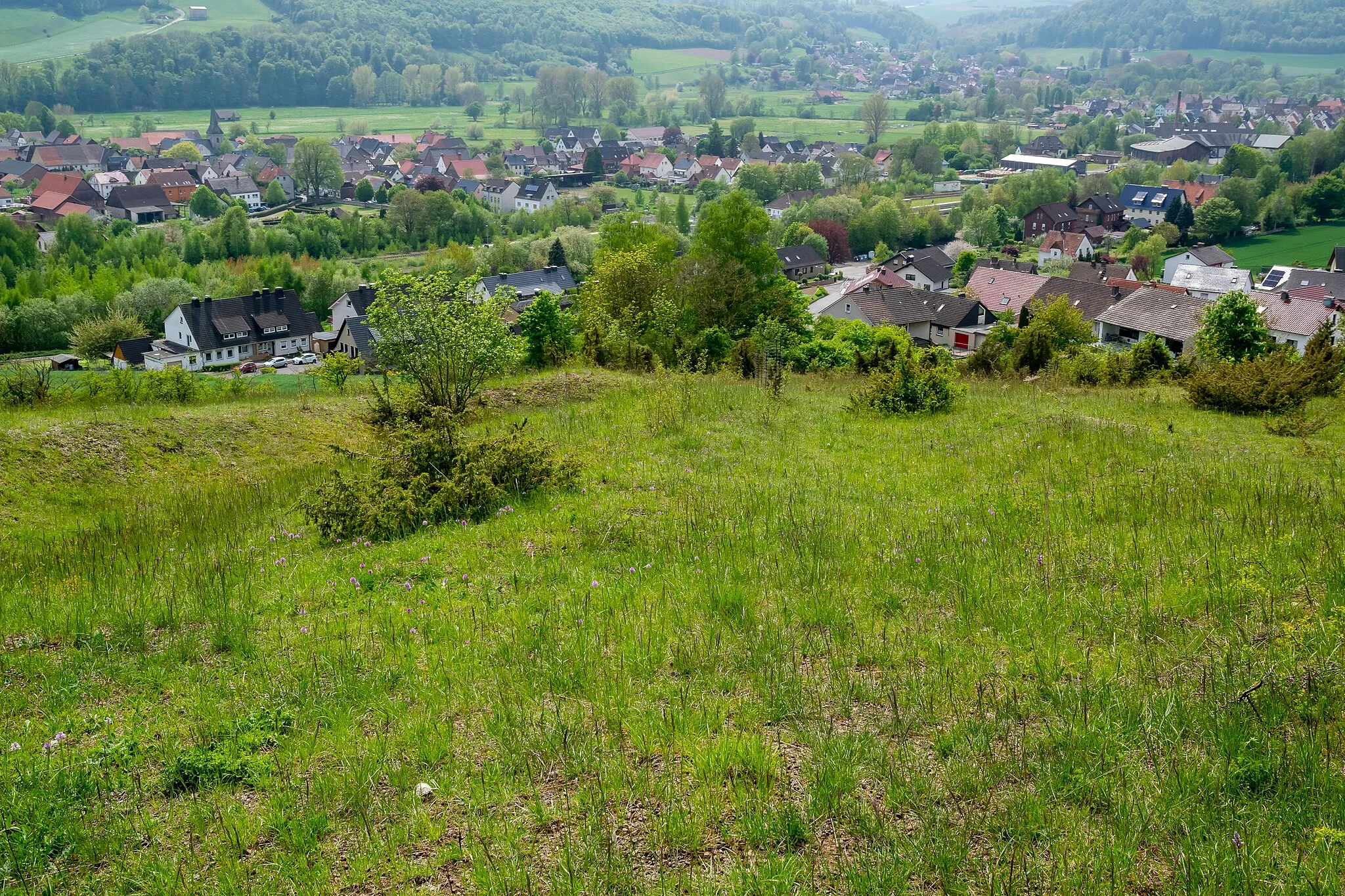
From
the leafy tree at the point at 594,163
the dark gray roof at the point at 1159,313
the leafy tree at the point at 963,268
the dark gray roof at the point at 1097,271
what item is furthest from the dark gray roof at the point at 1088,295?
the leafy tree at the point at 594,163

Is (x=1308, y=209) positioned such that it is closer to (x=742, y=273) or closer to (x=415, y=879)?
(x=742, y=273)

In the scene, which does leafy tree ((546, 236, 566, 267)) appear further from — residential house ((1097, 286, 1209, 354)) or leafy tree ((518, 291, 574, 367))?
residential house ((1097, 286, 1209, 354))

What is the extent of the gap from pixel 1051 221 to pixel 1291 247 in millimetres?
20411

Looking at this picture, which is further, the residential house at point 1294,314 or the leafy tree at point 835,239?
the leafy tree at point 835,239

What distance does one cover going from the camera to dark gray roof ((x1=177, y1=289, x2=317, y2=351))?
52750 millimetres

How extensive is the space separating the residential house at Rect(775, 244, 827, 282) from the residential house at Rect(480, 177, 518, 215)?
140 feet

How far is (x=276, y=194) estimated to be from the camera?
11269cm

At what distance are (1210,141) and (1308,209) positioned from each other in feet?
226

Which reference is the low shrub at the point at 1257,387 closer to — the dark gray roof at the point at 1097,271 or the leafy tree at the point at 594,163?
the dark gray roof at the point at 1097,271

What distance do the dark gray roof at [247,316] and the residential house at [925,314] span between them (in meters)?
A: 31.8

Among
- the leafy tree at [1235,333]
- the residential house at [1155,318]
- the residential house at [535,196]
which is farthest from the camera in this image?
the residential house at [535,196]

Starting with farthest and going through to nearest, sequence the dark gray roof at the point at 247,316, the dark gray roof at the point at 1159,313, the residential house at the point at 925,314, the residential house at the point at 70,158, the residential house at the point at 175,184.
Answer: the residential house at the point at 70,158 < the residential house at the point at 175,184 < the residential house at the point at 925,314 < the dark gray roof at the point at 247,316 < the dark gray roof at the point at 1159,313

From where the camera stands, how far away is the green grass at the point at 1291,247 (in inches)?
3002

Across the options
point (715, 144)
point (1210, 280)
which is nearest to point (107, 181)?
point (715, 144)
